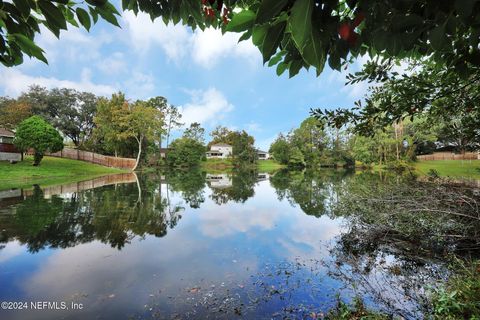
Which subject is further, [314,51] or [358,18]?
[358,18]

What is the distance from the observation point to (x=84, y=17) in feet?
3.51

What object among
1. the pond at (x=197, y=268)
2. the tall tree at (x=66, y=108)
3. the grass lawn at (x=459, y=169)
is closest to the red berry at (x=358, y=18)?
the pond at (x=197, y=268)

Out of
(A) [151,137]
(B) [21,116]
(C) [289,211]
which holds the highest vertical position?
(B) [21,116]

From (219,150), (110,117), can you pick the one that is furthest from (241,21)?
(219,150)

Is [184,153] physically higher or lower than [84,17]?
higher

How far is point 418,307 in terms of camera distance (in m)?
2.79

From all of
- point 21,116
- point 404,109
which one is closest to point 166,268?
point 404,109

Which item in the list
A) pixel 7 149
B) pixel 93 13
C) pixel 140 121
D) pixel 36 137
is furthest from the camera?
pixel 140 121

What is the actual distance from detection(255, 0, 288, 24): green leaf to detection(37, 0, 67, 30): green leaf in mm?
815

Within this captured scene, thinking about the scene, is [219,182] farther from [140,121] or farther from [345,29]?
[345,29]

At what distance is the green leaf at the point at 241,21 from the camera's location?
0.66 metres

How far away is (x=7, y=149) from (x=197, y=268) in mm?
27295

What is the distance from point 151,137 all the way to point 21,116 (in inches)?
782

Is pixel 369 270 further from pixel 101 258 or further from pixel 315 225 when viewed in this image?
pixel 101 258
